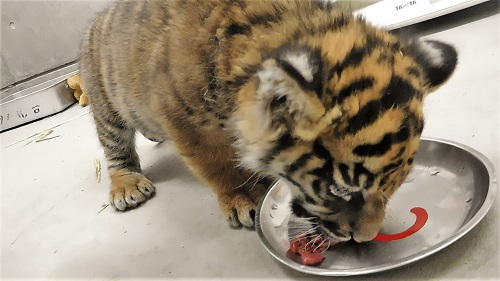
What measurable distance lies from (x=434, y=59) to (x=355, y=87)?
423 mm

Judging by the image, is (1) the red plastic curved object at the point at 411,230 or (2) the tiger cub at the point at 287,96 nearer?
(2) the tiger cub at the point at 287,96

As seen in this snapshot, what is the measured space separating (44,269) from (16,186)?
109 cm

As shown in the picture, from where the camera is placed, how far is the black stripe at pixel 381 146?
1245mm

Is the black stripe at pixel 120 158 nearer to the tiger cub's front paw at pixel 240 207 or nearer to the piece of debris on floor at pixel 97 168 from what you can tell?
the piece of debris on floor at pixel 97 168

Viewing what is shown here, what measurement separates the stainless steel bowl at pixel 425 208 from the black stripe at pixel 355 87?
14.3 inches

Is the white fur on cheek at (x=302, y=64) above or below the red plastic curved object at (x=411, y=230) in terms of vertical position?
above

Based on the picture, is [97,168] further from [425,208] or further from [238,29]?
[425,208]

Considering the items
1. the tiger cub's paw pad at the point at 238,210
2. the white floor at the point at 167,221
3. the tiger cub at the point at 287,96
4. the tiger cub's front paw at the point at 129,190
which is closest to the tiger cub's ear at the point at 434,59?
the tiger cub at the point at 287,96

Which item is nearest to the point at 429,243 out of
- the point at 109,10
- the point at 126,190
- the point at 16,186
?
the point at 126,190

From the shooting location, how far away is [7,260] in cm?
216

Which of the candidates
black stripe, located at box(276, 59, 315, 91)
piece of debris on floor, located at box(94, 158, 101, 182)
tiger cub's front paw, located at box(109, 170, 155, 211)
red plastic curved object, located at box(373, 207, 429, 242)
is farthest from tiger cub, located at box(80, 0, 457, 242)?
piece of debris on floor, located at box(94, 158, 101, 182)

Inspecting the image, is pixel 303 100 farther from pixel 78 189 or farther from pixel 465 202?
pixel 78 189

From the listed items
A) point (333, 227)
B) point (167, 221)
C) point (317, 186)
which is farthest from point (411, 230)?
point (167, 221)

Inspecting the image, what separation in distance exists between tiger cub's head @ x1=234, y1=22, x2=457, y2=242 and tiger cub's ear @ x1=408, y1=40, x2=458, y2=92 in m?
0.02
